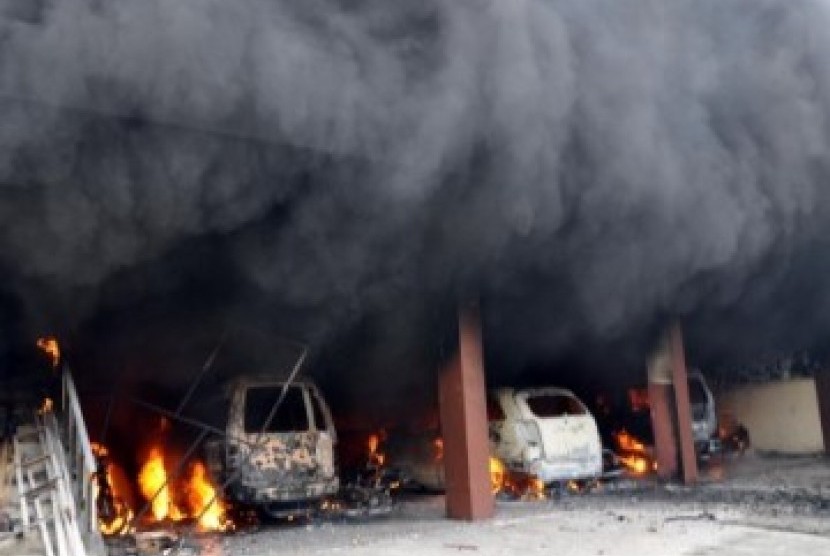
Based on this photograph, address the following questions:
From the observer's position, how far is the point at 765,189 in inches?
498

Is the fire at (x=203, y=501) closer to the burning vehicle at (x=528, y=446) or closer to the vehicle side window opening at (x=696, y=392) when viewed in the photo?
the burning vehicle at (x=528, y=446)

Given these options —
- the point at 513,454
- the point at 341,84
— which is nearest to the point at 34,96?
the point at 341,84

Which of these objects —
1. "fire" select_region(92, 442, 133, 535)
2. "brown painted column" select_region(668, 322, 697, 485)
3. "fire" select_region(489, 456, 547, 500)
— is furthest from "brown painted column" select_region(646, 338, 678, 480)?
"fire" select_region(92, 442, 133, 535)

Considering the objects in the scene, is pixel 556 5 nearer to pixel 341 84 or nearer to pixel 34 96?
pixel 341 84

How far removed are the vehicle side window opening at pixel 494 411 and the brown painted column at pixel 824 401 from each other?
6.13m

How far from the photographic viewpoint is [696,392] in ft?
46.8

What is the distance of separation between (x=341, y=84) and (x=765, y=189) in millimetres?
7591

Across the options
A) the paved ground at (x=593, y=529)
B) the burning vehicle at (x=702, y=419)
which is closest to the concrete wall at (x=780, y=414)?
the burning vehicle at (x=702, y=419)

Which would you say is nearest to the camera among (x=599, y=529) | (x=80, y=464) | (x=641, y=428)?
(x=80, y=464)

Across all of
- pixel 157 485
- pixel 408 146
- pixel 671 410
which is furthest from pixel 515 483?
pixel 408 146

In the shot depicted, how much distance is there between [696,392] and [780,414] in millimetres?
3196

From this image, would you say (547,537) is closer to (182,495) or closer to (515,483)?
(515,483)

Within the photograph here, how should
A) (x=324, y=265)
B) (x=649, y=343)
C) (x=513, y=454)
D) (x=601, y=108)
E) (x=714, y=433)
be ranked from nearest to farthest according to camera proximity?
1. (x=324, y=265)
2. (x=601, y=108)
3. (x=513, y=454)
4. (x=649, y=343)
5. (x=714, y=433)

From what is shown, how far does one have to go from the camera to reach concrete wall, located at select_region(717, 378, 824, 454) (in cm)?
1570
